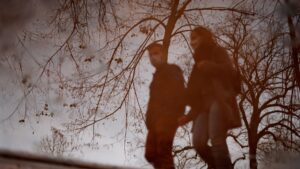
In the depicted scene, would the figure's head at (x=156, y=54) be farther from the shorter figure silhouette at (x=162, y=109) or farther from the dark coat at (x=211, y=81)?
the dark coat at (x=211, y=81)

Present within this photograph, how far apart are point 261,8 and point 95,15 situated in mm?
758

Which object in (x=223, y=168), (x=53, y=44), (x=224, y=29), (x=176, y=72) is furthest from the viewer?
(x=53, y=44)

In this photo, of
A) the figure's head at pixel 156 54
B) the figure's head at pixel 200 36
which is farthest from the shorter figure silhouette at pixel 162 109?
the figure's head at pixel 200 36

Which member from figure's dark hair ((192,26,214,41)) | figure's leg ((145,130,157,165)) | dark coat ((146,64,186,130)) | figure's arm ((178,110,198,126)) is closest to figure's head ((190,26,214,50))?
figure's dark hair ((192,26,214,41))

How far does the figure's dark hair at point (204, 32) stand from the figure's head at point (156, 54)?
168 mm

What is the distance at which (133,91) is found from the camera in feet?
6.52

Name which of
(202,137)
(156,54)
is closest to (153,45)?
(156,54)

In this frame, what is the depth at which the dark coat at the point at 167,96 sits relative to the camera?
1.78m

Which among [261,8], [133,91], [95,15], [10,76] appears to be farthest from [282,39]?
[10,76]

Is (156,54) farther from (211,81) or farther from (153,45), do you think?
(211,81)

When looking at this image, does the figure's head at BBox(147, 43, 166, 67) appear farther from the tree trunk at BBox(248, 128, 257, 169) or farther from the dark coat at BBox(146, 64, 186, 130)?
the tree trunk at BBox(248, 128, 257, 169)

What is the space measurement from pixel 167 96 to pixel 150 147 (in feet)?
0.84

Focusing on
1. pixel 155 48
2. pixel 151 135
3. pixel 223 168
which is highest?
pixel 155 48

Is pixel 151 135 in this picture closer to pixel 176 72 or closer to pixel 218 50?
pixel 176 72
